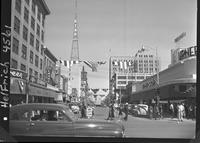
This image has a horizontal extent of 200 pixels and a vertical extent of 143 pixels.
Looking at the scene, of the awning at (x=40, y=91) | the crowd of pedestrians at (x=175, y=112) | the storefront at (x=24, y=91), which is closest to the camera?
the storefront at (x=24, y=91)

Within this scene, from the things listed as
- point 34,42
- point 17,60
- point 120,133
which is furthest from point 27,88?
point 120,133

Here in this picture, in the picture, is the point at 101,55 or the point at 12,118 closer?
the point at 12,118

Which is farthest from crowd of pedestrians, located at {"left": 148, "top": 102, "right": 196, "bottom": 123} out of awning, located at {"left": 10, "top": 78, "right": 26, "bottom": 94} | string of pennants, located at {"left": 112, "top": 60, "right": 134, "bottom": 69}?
awning, located at {"left": 10, "top": 78, "right": 26, "bottom": 94}

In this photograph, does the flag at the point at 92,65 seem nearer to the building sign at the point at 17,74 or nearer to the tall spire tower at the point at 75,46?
the tall spire tower at the point at 75,46

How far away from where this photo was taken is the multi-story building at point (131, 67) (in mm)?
3688

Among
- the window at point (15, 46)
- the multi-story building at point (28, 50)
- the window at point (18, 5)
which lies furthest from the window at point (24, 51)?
the window at point (18, 5)

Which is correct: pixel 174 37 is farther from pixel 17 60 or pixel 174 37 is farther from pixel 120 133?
pixel 17 60

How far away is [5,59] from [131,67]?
1.32 m

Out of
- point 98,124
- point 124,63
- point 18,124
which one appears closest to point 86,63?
point 124,63

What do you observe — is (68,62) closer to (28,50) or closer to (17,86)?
(28,50)

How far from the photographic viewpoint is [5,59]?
323 centimetres

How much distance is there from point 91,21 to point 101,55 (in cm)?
38

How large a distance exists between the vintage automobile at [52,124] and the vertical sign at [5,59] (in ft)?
0.40

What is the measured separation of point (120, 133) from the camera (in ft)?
11.8
